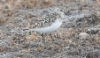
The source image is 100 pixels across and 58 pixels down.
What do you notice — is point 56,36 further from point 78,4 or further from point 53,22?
point 78,4

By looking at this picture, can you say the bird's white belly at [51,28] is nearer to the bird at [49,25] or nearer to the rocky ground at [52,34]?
the bird at [49,25]

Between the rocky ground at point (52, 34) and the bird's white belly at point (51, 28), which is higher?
the bird's white belly at point (51, 28)

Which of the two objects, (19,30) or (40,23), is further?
(19,30)

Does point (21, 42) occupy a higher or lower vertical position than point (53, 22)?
lower

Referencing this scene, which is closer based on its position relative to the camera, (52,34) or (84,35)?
(84,35)

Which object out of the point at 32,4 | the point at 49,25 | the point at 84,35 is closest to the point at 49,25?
the point at 49,25

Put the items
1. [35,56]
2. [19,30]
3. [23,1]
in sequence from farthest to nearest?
[23,1] < [19,30] < [35,56]

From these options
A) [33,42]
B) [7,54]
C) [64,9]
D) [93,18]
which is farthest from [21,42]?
[64,9]

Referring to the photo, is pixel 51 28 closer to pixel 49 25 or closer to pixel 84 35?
pixel 49 25

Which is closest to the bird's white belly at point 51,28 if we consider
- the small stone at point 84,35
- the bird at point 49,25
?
the bird at point 49,25
